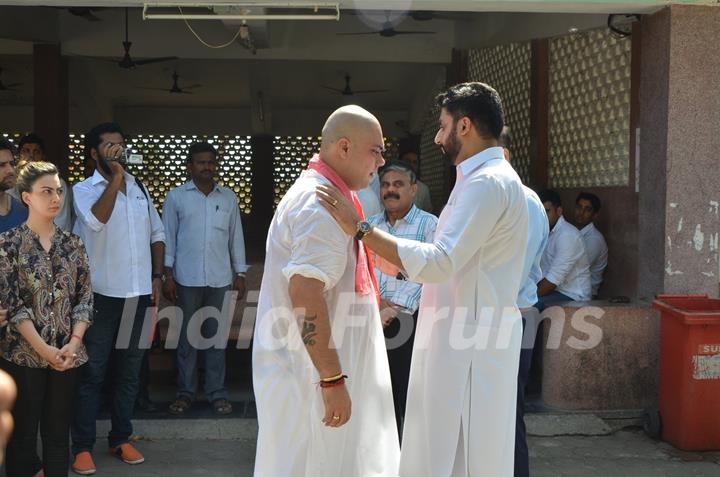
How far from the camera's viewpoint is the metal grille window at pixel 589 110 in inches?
277

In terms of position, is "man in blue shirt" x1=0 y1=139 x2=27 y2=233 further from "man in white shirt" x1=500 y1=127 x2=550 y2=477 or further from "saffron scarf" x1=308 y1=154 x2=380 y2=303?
"man in white shirt" x1=500 y1=127 x2=550 y2=477

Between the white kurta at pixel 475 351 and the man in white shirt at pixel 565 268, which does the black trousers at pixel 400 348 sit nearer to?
the man in white shirt at pixel 565 268

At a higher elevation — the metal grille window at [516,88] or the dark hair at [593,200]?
the metal grille window at [516,88]

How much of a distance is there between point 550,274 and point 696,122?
5.26 feet

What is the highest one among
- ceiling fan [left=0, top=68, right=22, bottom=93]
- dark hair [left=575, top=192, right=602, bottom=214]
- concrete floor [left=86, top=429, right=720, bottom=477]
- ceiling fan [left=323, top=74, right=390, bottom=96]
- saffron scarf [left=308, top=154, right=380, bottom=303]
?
ceiling fan [left=323, top=74, right=390, bottom=96]

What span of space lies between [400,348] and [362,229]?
257 cm

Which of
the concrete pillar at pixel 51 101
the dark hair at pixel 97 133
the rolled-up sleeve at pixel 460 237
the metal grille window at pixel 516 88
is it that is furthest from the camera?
the concrete pillar at pixel 51 101

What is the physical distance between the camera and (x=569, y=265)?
22.4ft

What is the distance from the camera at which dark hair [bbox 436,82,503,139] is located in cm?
347

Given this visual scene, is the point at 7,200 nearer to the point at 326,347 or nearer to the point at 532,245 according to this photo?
the point at 326,347

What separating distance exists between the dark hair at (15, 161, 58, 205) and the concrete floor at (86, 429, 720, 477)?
5.93 ft

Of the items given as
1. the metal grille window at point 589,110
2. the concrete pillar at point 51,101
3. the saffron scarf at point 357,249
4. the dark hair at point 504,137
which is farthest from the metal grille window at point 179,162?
the saffron scarf at point 357,249

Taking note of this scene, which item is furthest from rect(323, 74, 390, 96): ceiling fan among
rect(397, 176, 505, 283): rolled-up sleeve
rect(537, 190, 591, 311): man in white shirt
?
rect(397, 176, 505, 283): rolled-up sleeve

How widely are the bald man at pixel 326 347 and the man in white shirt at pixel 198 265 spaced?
10.5 ft
